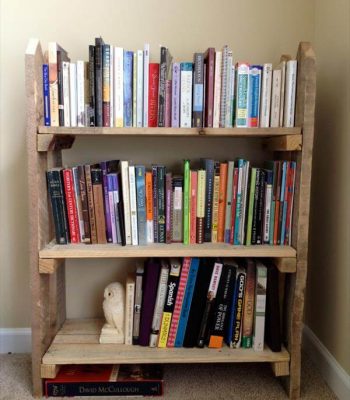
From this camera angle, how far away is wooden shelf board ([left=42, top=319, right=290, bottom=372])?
1.36 m

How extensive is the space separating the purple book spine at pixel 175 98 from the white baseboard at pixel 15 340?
106 centimetres

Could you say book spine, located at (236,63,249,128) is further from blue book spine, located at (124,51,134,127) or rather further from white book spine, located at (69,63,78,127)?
white book spine, located at (69,63,78,127)

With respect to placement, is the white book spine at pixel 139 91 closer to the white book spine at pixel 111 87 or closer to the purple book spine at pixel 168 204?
the white book spine at pixel 111 87

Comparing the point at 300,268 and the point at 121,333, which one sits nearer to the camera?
the point at 300,268

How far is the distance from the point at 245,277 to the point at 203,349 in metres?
0.30

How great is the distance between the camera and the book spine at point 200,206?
1381 mm

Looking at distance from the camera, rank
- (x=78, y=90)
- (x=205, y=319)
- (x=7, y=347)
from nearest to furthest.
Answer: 1. (x=78, y=90)
2. (x=205, y=319)
3. (x=7, y=347)

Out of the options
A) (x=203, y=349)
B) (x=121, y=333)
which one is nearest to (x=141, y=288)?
(x=121, y=333)

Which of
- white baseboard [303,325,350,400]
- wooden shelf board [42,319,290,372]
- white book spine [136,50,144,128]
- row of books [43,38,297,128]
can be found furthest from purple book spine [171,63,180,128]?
white baseboard [303,325,350,400]

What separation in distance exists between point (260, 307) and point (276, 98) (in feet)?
2.33

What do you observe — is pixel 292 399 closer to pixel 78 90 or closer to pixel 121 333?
pixel 121 333

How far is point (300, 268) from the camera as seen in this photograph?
1.33m

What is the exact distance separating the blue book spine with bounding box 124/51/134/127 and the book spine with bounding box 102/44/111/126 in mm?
53

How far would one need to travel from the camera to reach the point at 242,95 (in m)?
1.33
